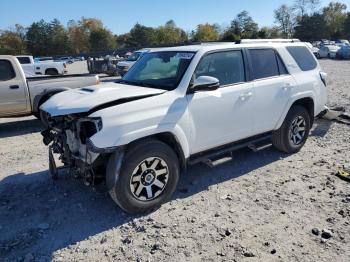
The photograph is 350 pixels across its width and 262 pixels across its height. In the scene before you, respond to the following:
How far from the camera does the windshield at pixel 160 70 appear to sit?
15.5 ft

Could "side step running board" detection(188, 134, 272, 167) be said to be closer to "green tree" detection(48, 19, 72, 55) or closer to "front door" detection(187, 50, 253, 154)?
"front door" detection(187, 50, 253, 154)

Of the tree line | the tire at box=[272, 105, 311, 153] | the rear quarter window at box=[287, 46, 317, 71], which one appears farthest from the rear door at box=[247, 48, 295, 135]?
the tree line

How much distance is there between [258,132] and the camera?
5598 mm

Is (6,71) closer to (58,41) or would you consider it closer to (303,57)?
(303,57)

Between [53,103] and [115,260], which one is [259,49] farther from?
[115,260]

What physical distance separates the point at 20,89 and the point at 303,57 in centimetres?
656

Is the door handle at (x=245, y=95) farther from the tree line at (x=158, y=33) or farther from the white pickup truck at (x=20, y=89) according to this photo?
the tree line at (x=158, y=33)

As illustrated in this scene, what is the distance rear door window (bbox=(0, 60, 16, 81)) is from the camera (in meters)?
9.00

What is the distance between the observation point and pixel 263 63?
18.4 ft

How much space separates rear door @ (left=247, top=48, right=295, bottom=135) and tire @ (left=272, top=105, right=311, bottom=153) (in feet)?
0.93

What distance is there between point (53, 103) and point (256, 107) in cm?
284

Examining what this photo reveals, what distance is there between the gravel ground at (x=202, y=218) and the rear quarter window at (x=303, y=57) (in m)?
1.58

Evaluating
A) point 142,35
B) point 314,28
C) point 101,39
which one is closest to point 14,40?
point 101,39

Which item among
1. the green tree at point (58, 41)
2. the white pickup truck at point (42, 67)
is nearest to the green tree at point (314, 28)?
the green tree at point (58, 41)
